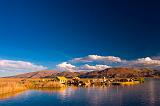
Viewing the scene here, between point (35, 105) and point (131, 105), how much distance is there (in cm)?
1943

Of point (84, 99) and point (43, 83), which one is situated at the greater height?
point (43, 83)

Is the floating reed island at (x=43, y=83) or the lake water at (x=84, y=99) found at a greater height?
the floating reed island at (x=43, y=83)

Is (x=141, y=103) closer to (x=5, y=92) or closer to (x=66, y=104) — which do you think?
(x=66, y=104)

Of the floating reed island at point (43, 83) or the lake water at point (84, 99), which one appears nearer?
the lake water at point (84, 99)

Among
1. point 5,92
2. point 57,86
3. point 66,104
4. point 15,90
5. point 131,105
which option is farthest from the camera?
point 57,86

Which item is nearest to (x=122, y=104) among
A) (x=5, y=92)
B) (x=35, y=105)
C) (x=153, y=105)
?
(x=153, y=105)

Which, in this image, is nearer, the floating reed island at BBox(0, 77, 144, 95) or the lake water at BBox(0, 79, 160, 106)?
the lake water at BBox(0, 79, 160, 106)

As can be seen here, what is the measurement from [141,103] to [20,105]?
24.6 metres

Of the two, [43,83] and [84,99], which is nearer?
[84,99]

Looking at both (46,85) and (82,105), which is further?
(46,85)

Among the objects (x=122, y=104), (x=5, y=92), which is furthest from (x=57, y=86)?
(x=122, y=104)

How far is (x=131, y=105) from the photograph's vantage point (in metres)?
53.2

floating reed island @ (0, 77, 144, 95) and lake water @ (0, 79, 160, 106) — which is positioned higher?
floating reed island @ (0, 77, 144, 95)

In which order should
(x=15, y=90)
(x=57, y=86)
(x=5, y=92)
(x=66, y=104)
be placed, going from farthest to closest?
(x=57, y=86) < (x=15, y=90) < (x=5, y=92) < (x=66, y=104)
